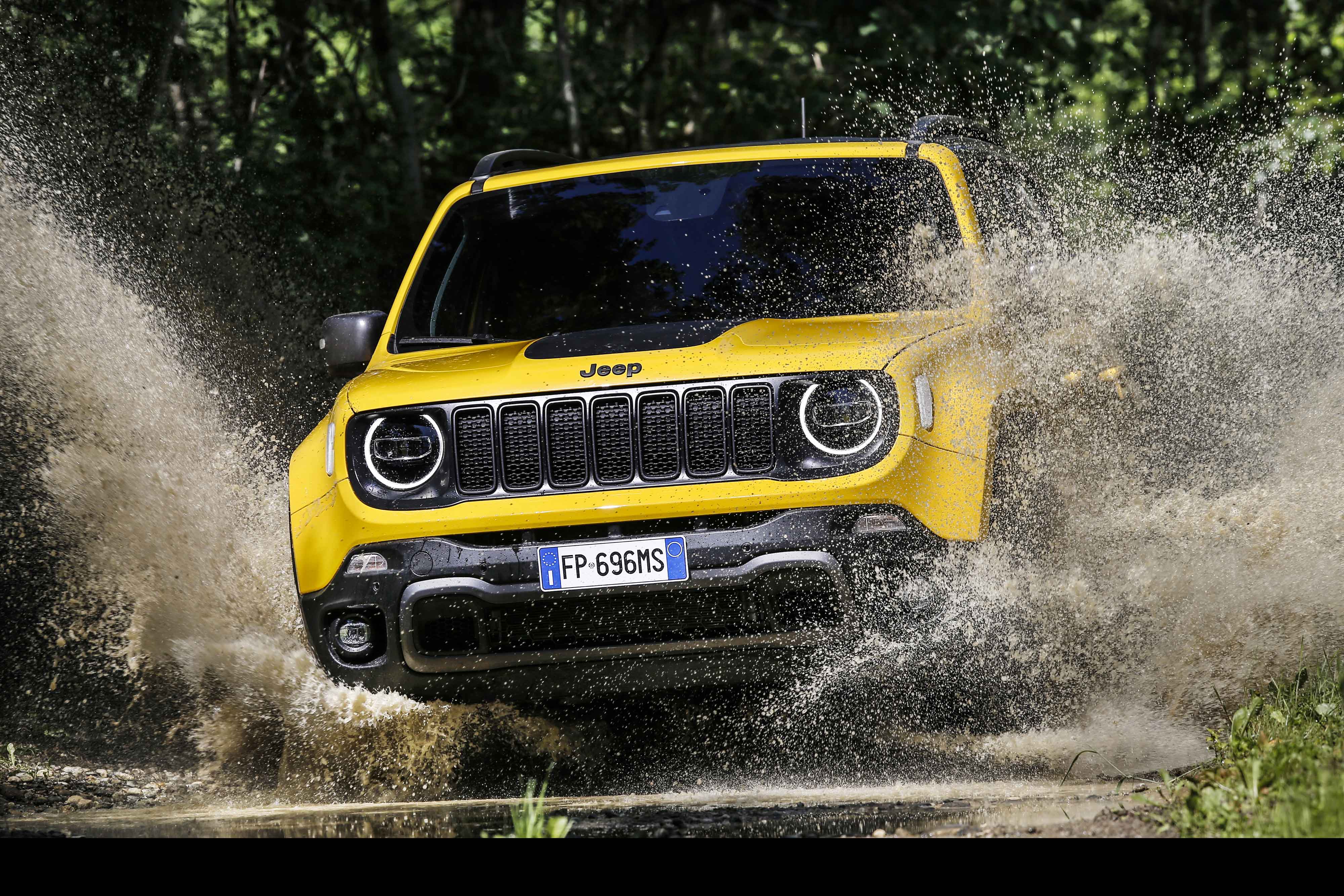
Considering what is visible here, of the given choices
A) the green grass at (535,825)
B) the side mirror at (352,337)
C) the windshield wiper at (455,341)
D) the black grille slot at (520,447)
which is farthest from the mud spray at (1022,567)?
the windshield wiper at (455,341)

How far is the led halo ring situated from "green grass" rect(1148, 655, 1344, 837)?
127cm

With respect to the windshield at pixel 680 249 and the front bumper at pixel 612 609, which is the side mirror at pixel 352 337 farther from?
the front bumper at pixel 612 609

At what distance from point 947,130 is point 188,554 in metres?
3.75

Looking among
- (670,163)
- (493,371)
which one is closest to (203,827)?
(493,371)

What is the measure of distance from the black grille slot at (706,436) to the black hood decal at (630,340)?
0.70 ft

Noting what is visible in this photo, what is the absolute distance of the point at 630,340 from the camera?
443 cm

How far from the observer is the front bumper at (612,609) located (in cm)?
401

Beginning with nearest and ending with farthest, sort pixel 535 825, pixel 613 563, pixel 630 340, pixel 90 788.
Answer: pixel 535 825, pixel 613 563, pixel 630 340, pixel 90 788

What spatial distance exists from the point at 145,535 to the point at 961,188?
12.7 ft

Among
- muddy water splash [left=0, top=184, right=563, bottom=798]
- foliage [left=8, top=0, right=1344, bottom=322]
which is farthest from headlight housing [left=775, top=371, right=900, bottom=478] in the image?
foliage [left=8, top=0, right=1344, bottom=322]

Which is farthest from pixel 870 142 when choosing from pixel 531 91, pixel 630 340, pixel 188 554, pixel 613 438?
pixel 531 91

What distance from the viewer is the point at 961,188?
5086 millimetres

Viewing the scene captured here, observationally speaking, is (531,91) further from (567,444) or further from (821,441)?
(821,441)
